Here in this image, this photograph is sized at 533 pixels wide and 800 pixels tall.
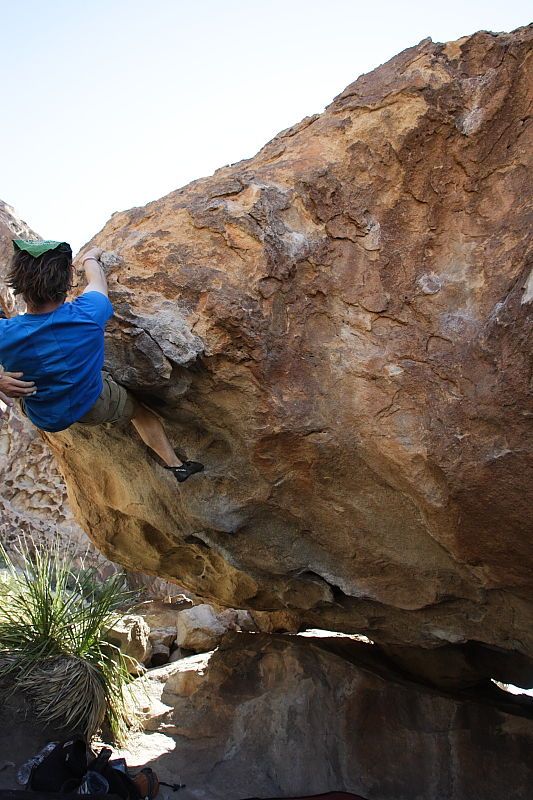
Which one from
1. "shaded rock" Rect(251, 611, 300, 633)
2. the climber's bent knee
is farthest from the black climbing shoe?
"shaded rock" Rect(251, 611, 300, 633)

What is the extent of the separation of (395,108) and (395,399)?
4.66ft

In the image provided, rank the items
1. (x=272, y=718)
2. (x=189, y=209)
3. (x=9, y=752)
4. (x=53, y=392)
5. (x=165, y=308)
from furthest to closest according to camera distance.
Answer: (x=272, y=718), (x=9, y=752), (x=189, y=209), (x=165, y=308), (x=53, y=392)

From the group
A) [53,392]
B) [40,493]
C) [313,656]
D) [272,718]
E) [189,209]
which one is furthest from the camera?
[40,493]

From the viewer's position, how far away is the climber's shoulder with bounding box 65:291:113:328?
3041 millimetres

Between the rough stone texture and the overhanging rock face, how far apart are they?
3.07 ft

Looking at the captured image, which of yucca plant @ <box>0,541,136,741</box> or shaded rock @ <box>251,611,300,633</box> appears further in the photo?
shaded rock @ <box>251,611,300,633</box>

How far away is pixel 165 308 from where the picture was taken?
3451mm

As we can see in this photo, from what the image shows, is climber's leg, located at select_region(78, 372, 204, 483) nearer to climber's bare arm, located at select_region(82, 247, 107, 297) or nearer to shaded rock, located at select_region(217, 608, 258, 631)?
climber's bare arm, located at select_region(82, 247, 107, 297)

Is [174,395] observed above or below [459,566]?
above

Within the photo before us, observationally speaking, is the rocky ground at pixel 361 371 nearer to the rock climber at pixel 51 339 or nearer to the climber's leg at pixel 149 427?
the climber's leg at pixel 149 427

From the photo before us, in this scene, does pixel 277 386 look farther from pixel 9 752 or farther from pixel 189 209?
pixel 9 752

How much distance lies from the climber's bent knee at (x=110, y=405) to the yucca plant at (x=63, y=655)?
2.19m

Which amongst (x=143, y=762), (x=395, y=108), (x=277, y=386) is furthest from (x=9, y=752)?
(x=395, y=108)

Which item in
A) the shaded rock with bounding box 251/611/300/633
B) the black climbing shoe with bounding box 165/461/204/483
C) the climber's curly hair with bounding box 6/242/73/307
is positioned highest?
the climber's curly hair with bounding box 6/242/73/307
